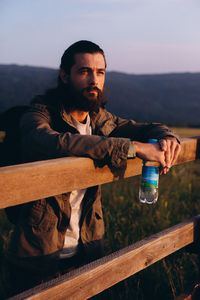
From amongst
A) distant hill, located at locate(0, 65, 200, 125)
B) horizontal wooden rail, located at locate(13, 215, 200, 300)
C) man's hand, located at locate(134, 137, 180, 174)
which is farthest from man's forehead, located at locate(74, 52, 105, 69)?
distant hill, located at locate(0, 65, 200, 125)

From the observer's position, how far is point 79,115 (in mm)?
2365

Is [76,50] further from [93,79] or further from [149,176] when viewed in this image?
[149,176]

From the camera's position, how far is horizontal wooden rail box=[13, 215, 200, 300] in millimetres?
1315

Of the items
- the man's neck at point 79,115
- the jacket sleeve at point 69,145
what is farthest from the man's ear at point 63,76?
the jacket sleeve at point 69,145

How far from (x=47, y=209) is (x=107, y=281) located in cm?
58

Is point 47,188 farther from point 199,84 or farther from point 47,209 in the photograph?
point 199,84

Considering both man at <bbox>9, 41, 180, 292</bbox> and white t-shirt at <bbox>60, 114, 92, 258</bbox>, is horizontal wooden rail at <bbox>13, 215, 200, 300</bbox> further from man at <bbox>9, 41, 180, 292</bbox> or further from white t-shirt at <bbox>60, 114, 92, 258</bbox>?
white t-shirt at <bbox>60, 114, 92, 258</bbox>

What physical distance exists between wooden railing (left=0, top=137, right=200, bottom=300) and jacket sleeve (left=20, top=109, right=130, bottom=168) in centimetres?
7

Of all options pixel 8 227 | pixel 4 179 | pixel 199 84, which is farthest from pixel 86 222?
pixel 199 84

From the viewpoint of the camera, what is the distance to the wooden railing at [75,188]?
3.67 ft

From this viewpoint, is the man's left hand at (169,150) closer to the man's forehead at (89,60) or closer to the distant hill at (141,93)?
the man's forehead at (89,60)

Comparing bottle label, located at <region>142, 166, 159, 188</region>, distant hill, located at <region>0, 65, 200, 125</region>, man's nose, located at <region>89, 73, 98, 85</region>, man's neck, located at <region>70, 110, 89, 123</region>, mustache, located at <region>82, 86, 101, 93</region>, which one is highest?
man's nose, located at <region>89, 73, 98, 85</region>

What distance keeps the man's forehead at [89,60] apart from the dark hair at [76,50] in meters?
0.03

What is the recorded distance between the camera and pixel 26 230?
1924 mm
